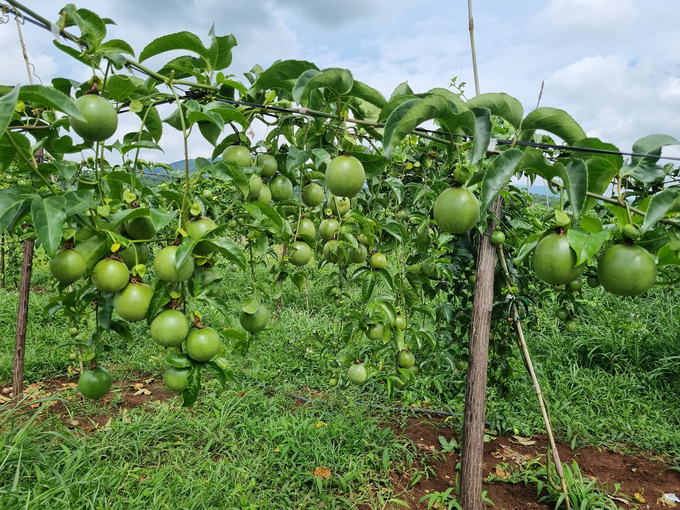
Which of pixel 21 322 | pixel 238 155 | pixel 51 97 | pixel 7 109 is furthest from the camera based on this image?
pixel 21 322

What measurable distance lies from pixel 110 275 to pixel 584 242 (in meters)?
0.97

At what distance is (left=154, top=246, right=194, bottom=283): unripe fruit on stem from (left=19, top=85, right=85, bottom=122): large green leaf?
0.91 feet

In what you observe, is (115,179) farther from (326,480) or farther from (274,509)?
(326,480)

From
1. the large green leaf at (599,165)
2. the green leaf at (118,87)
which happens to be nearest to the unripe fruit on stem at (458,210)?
the large green leaf at (599,165)

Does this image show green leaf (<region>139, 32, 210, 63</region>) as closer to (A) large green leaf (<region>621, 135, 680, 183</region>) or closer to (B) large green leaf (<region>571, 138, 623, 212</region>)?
(B) large green leaf (<region>571, 138, 623, 212</region>)

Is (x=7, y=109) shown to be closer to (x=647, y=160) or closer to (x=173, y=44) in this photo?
(x=173, y=44)

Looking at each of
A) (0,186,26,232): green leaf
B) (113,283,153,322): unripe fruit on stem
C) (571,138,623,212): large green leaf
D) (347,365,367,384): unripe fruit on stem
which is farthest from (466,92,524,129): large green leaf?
(347,365,367,384): unripe fruit on stem

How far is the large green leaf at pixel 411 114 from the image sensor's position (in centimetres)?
81

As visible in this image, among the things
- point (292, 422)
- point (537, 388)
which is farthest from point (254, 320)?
point (292, 422)

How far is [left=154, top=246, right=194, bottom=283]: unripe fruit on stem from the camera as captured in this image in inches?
33.8

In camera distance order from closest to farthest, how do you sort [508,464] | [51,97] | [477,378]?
[51,97] < [477,378] < [508,464]

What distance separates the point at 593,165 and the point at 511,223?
129cm

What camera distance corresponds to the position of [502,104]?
3.12 feet

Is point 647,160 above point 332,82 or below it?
below
